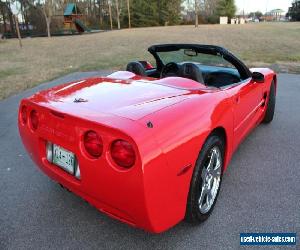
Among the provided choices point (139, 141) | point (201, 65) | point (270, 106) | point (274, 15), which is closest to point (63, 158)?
point (139, 141)

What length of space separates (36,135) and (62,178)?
1.31ft

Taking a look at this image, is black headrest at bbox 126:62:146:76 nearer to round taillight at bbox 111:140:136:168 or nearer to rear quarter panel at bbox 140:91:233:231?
rear quarter panel at bbox 140:91:233:231

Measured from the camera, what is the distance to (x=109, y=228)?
100.0 inches

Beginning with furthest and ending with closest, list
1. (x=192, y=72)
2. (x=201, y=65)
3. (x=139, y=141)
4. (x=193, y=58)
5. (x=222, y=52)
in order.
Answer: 1. (x=201, y=65)
2. (x=193, y=58)
3. (x=222, y=52)
4. (x=192, y=72)
5. (x=139, y=141)

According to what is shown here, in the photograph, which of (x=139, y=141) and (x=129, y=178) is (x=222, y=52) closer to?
(x=139, y=141)

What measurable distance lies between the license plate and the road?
547 millimetres

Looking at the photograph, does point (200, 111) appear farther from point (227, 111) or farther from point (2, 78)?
point (2, 78)

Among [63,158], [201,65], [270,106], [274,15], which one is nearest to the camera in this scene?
[63,158]

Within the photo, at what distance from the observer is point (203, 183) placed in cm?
248

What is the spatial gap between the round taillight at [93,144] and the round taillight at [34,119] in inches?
24.2

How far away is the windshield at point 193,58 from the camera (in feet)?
→ 12.0

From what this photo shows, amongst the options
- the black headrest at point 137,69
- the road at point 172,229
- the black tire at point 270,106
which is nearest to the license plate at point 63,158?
the road at point 172,229

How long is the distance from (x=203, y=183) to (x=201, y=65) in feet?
7.02

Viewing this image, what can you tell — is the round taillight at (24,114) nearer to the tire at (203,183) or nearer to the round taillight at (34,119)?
the round taillight at (34,119)
